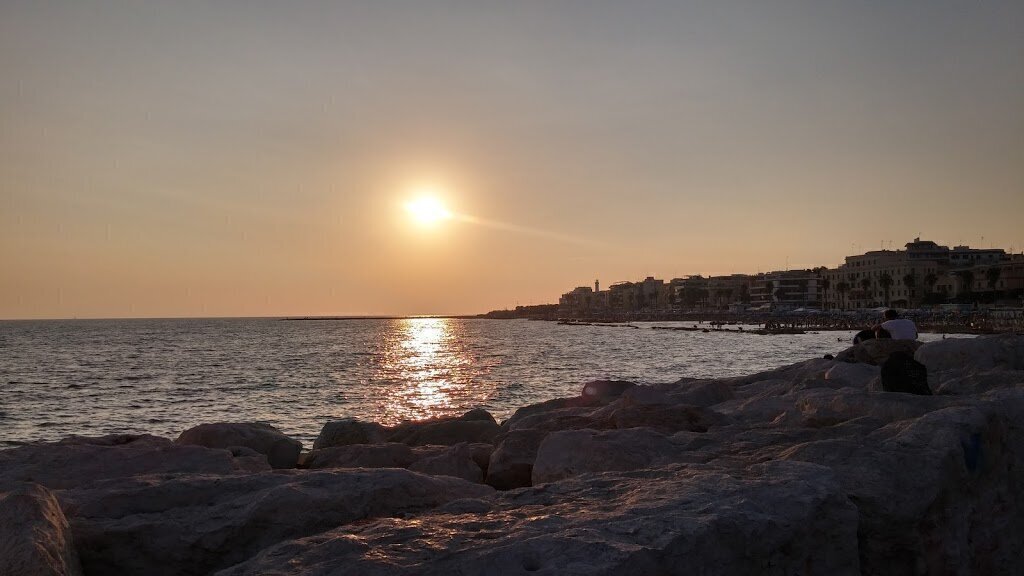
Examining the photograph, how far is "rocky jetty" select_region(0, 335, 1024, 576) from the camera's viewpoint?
3.80 meters

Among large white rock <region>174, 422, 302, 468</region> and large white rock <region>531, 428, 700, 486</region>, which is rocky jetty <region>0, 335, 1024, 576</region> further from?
large white rock <region>174, 422, 302, 468</region>

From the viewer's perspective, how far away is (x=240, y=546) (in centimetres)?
477

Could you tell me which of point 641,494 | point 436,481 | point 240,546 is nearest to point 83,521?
point 240,546

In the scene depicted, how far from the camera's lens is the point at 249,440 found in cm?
1184

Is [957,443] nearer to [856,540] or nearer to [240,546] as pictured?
[856,540]

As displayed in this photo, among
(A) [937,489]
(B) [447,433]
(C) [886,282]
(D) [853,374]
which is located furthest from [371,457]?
(C) [886,282]

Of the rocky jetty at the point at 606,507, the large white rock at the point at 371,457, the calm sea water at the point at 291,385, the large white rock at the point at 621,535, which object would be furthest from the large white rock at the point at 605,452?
the calm sea water at the point at 291,385

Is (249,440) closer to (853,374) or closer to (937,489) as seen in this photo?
(853,374)

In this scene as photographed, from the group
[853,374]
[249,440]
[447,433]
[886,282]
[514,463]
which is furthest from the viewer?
[886,282]

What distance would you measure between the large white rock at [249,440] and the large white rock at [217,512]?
592cm

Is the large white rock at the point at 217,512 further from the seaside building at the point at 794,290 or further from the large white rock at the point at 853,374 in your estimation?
the seaside building at the point at 794,290

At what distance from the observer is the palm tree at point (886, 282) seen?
453 feet

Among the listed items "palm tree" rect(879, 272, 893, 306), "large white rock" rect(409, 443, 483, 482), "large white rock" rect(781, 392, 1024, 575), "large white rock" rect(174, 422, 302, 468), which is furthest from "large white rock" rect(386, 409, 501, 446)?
"palm tree" rect(879, 272, 893, 306)

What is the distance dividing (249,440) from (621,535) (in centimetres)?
962
